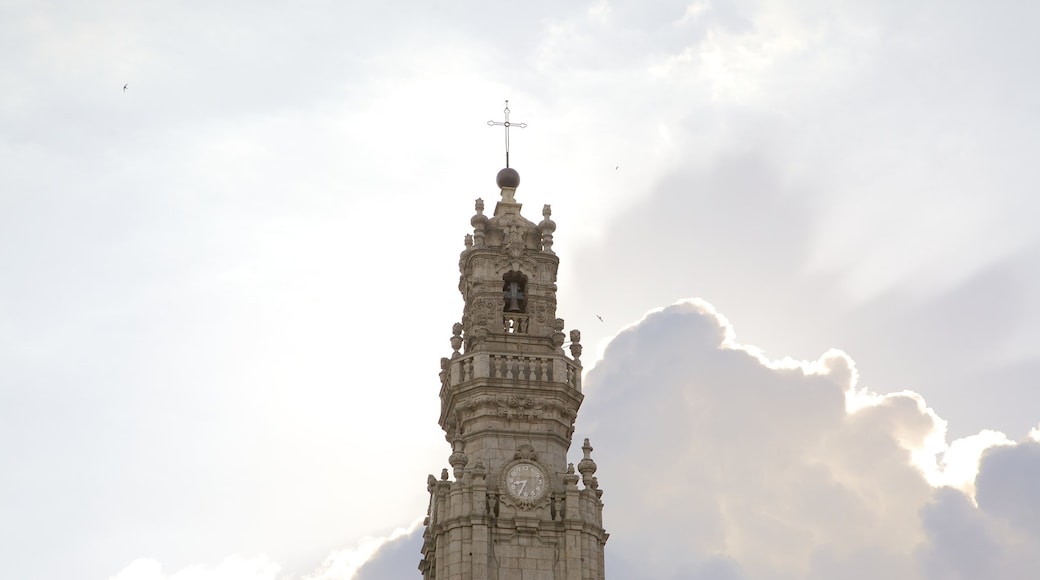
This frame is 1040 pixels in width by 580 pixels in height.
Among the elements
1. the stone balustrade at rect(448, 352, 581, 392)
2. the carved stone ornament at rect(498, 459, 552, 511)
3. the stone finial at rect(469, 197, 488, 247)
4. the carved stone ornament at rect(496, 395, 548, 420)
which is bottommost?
the carved stone ornament at rect(498, 459, 552, 511)

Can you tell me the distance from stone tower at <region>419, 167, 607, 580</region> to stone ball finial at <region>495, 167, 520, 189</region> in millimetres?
1426

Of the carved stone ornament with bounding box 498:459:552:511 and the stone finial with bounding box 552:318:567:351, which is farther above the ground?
the stone finial with bounding box 552:318:567:351

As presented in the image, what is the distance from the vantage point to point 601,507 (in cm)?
6188

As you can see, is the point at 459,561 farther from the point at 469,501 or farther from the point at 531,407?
the point at 531,407

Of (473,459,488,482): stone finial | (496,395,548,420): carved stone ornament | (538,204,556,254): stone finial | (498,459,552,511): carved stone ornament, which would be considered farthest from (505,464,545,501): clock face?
(538,204,556,254): stone finial

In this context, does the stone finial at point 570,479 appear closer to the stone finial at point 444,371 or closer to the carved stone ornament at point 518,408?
the carved stone ornament at point 518,408

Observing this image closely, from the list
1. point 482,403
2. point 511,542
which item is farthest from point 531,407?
point 511,542

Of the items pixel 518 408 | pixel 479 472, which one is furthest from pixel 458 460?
Result: pixel 518 408

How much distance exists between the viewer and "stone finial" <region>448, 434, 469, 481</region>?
60.4 metres

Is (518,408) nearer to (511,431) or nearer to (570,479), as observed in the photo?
(511,431)

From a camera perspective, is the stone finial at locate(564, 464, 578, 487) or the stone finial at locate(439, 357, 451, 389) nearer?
the stone finial at locate(564, 464, 578, 487)

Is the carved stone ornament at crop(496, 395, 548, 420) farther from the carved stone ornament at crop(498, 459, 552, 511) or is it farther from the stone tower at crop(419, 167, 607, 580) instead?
the carved stone ornament at crop(498, 459, 552, 511)

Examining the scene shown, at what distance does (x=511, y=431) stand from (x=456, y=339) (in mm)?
5182

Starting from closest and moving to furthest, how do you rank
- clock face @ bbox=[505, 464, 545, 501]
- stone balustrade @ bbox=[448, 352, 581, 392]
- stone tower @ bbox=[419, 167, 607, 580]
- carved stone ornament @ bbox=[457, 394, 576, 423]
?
stone tower @ bbox=[419, 167, 607, 580] → clock face @ bbox=[505, 464, 545, 501] → carved stone ornament @ bbox=[457, 394, 576, 423] → stone balustrade @ bbox=[448, 352, 581, 392]
